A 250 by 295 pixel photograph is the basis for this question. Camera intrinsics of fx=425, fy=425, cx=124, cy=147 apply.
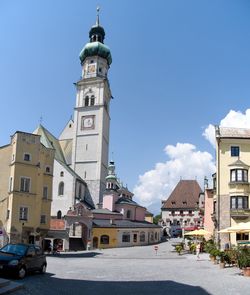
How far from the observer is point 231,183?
44969mm

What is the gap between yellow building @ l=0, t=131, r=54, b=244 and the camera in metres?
41.6

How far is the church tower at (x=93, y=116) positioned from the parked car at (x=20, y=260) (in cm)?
5500

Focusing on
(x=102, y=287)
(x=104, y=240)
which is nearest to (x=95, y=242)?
(x=104, y=240)

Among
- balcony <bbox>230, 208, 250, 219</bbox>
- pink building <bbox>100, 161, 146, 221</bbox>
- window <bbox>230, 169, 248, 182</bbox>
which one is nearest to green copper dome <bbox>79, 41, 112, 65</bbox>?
pink building <bbox>100, 161, 146, 221</bbox>

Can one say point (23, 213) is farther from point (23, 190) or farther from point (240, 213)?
point (240, 213)

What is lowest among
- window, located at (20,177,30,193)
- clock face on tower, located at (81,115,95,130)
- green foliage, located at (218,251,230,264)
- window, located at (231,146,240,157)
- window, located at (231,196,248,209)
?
green foliage, located at (218,251,230,264)

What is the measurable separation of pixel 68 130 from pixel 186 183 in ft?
99.6

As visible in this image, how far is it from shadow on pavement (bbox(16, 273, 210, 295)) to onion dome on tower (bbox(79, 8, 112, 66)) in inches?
2670

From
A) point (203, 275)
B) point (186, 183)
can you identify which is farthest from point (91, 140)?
point (203, 275)

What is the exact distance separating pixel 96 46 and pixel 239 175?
4860cm

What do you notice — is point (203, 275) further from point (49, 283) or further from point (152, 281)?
point (49, 283)

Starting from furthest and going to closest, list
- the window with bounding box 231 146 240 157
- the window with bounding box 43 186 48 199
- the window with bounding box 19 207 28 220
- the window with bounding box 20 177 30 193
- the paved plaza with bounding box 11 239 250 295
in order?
the window with bounding box 43 186 48 199
the window with bounding box 231 146 240 157
the window with bounding box 20 177 30 193
the window with bounding box 19 207 28 220
the paved plaza with bounding box 11 239 250 295

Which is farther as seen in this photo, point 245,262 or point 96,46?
point 96,46

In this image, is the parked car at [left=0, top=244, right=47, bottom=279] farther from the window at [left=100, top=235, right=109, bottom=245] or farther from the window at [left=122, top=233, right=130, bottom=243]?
the window at [left=122, top=233, right=130, bottom=243]
